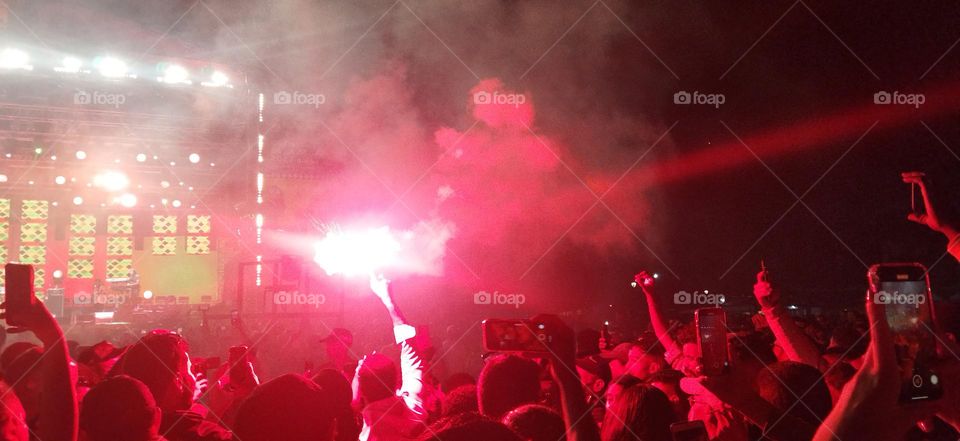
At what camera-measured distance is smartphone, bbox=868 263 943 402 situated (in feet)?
5.37

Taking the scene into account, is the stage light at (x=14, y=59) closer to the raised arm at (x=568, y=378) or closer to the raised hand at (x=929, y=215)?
the raised arm at (x=568, y=378)

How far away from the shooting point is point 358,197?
15.4 m

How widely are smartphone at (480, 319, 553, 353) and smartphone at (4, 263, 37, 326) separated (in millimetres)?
1846

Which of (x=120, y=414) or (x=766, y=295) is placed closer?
(x=120, y=414)

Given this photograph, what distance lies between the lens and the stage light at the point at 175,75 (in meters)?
14.0

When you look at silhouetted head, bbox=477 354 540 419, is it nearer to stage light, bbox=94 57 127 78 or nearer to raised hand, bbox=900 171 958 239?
raised hand, bbox=900 171 958 239

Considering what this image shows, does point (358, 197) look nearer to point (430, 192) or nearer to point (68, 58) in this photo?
point (430, 192)

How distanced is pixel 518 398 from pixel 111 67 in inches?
546

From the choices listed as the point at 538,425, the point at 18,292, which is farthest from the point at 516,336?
the point at 18,292

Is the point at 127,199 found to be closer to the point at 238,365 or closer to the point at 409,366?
the point at 238,365

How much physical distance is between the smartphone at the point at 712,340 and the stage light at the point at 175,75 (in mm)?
14317

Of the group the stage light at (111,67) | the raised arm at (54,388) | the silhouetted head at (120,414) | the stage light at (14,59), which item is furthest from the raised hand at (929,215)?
the stage light at (14,59)

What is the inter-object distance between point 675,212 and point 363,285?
306 inches

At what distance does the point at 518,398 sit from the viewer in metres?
3.30
